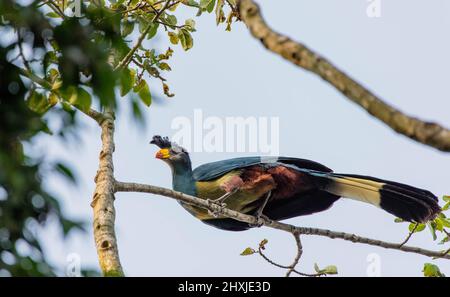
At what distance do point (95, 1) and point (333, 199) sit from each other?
2.22m

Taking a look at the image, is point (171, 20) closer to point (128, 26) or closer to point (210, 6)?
point (210, 6)

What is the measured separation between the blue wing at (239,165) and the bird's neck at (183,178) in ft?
0.16

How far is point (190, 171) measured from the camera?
5539 mm

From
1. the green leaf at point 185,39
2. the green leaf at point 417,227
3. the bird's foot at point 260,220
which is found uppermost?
the green leaf at point 185,39

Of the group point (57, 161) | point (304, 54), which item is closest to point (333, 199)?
point (304, 54)

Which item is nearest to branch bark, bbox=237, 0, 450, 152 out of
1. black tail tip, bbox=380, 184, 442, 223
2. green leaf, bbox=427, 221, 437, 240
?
black tail tip, bbox=380, 184, 442, 223

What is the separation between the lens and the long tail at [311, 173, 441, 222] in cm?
455

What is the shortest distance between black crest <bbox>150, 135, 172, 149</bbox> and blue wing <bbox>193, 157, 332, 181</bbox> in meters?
0.27

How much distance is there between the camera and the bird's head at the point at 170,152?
5523mm

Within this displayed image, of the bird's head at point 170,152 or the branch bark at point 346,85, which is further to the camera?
the bird's head at point 170,152

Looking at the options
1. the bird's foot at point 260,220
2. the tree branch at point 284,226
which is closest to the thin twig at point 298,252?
the tree branch at point 284,226

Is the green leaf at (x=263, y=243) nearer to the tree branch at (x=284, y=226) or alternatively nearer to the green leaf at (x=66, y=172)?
the tree branch at (x=284, y=226)

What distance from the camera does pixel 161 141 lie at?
18.3 feet
